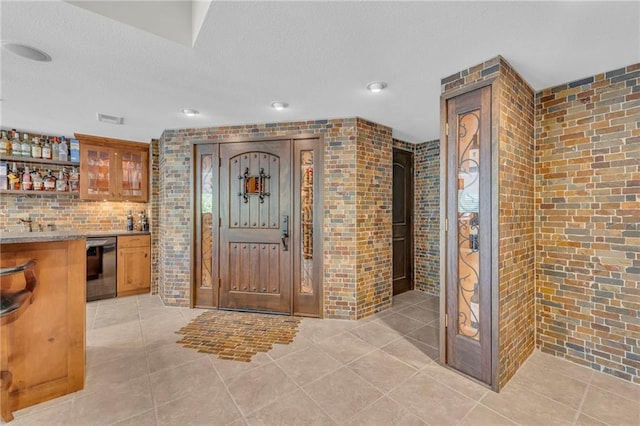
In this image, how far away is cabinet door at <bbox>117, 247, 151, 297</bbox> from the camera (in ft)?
14.5

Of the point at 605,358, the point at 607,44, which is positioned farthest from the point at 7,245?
the point at 605,358

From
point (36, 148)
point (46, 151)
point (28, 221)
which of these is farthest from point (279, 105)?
point (28, 221)

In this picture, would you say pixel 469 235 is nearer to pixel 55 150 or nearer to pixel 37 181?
pixel 55 150

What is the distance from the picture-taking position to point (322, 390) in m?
2.13

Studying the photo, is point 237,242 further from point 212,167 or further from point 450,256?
point 450,256

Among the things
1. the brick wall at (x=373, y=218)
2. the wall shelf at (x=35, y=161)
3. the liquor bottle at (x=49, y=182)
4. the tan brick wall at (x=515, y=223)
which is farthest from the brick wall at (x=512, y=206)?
the liquor bottle at (x=49, y=182)

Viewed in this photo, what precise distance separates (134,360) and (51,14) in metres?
2.64

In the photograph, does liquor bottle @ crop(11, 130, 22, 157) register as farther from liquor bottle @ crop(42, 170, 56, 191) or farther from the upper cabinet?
the upper cabinet

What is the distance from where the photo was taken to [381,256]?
3826 mm

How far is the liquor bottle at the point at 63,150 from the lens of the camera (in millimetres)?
4316

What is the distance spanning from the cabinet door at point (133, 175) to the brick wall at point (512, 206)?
4.69 metres

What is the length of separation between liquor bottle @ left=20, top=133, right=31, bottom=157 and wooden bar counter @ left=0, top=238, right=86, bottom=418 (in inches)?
121

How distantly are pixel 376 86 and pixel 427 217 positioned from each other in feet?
9.14

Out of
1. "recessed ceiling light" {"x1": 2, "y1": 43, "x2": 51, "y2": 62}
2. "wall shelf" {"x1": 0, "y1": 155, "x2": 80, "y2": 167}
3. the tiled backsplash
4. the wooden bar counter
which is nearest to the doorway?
the wooden bar counter
